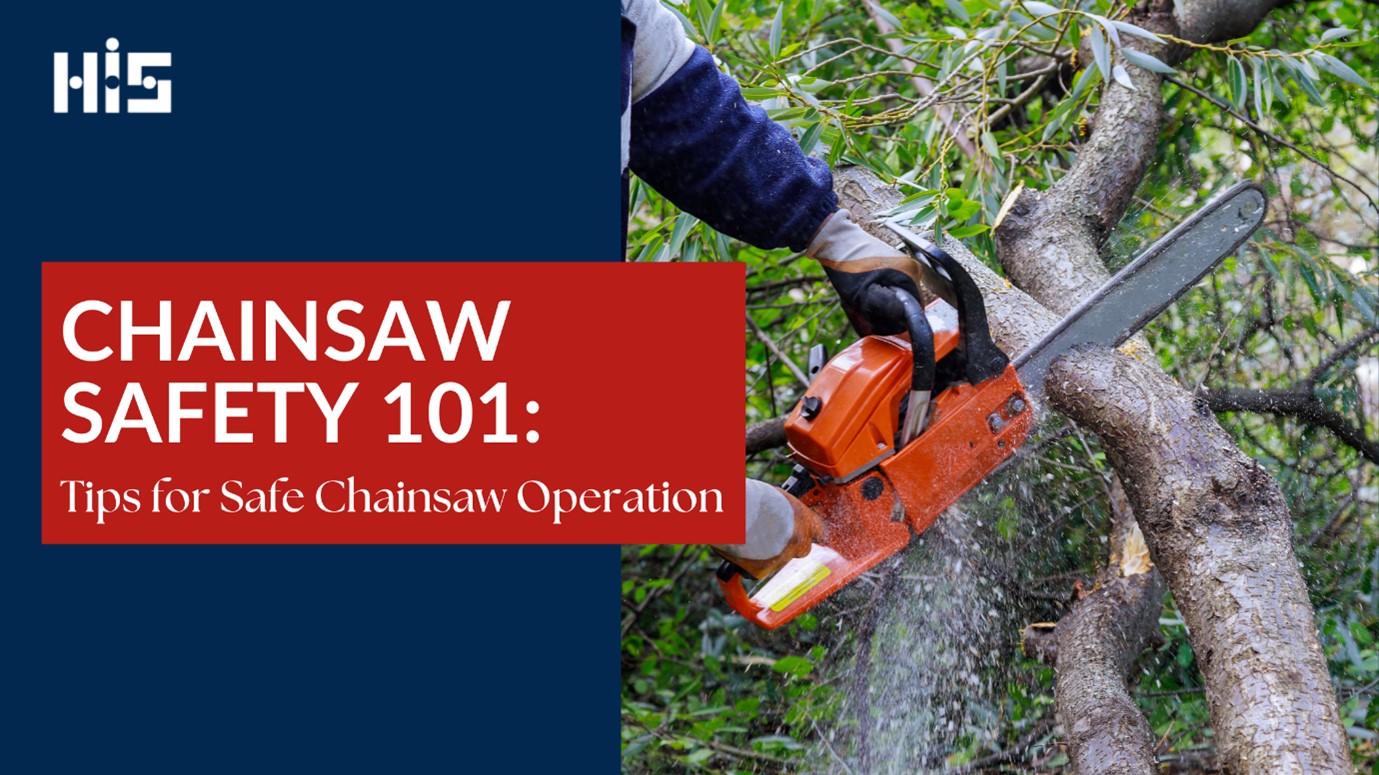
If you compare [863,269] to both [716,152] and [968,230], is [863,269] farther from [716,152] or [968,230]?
[968,230]

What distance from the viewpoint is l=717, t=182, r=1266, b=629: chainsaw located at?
2.06m

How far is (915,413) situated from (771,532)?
12.0 inches

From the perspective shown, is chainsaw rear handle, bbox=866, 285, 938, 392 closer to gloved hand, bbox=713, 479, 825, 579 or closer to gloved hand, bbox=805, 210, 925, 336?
gloved hand, bbox=805, 210, 925, 336

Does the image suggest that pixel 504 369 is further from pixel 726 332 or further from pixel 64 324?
pixel 64 324

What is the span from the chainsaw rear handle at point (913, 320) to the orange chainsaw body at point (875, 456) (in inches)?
1.8

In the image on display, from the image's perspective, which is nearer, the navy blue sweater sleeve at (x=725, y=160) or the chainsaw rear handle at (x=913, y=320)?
the chainsaw rear handle at (x=913, y=320)

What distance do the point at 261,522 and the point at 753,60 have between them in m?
1.76

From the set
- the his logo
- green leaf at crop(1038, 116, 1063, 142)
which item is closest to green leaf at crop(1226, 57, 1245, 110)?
green leaf at crop(1038, 116, 1063, 142)

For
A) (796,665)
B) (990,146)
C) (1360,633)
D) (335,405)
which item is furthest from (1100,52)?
(335,405)

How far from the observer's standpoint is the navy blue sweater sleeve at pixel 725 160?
85.9 inches

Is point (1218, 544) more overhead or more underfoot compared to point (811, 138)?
more underfoot

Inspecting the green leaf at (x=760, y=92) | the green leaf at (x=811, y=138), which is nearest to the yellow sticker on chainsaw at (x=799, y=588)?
the green leaf at (x=811, y=138)

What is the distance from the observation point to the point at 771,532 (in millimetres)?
2045

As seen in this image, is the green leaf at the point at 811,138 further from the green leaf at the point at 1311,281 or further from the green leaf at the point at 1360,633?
the green leaf at the point at 1360,633
